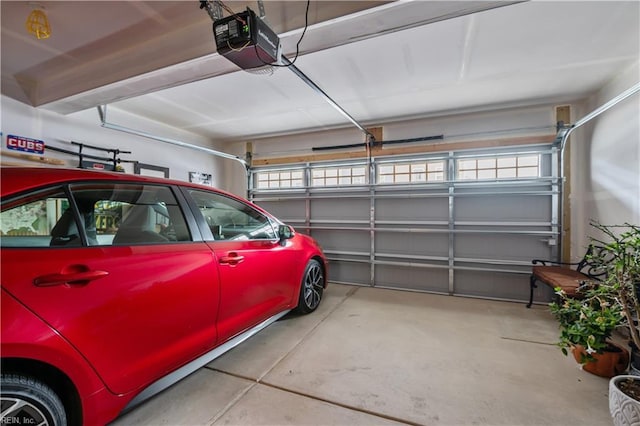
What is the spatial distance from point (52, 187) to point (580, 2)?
3393mm

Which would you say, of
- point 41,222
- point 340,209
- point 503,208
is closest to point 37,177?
point 41,222

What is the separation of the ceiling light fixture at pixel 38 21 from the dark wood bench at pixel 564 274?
475cm

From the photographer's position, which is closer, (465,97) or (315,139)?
(465,97)

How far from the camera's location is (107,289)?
1.27 metres

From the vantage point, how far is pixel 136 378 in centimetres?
142

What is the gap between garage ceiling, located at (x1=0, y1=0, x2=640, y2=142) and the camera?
2004mm

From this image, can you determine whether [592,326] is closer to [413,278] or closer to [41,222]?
[413,278]

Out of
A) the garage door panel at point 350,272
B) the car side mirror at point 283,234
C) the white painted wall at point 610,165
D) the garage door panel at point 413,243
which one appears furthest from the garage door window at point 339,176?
the white painted wall at point 610,165

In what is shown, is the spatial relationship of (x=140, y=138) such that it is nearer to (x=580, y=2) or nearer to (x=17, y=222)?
(x=17, y=222)

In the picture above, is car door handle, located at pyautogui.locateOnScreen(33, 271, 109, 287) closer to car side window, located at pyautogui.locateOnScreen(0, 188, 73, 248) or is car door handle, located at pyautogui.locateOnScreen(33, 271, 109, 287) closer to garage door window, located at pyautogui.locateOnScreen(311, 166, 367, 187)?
car side window, located at pyautogui.locateOnScreen(0, 188, 73, 248)

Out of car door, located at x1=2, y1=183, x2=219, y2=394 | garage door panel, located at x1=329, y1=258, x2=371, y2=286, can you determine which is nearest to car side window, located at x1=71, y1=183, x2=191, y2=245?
car door, located at x1=2, y1=183, x2=219, y2=394

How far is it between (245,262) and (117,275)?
2.84ft

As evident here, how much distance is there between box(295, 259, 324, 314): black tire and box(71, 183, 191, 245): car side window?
1.58 metres

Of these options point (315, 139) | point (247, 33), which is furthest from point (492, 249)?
point (247, 33)
